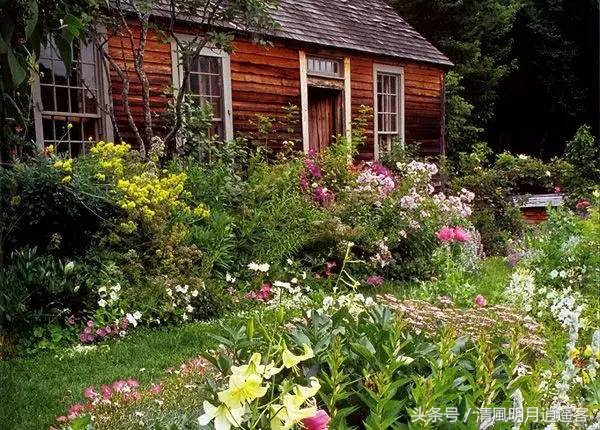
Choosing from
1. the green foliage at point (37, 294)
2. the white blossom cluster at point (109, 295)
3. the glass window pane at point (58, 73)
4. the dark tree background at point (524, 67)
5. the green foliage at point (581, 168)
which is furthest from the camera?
the dark tree background at point (524, 67)

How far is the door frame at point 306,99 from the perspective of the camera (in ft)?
39.1

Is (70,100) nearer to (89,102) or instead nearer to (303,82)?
(89,102)

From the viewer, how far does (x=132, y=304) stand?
599cm

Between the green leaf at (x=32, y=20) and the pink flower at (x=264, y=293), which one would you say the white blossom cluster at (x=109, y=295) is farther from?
the green leaf at (x=32, y=20)

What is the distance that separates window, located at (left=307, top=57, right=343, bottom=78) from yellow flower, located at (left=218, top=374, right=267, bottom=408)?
11.0m

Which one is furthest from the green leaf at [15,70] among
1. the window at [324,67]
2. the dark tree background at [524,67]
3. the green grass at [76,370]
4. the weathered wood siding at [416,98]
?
the dark tree background at [524,67]

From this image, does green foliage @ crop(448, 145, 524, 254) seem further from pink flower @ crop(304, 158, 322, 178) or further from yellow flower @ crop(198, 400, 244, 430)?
yellow flower @ crop(198, 400, 244, 430)

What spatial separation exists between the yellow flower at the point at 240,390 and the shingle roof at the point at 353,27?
32.3 ft

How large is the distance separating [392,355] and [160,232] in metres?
4.97

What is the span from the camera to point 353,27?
13.5 m

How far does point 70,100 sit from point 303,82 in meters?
4.30

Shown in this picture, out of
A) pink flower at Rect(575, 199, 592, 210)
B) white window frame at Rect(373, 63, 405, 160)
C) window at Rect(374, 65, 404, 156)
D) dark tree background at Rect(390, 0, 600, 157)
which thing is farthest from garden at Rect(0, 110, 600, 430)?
dark tree background at Rect(390, 0, 600, 157)

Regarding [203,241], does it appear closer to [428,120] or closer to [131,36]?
[131,36]

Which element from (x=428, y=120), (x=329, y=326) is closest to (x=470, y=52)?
(x=428, y=120)
